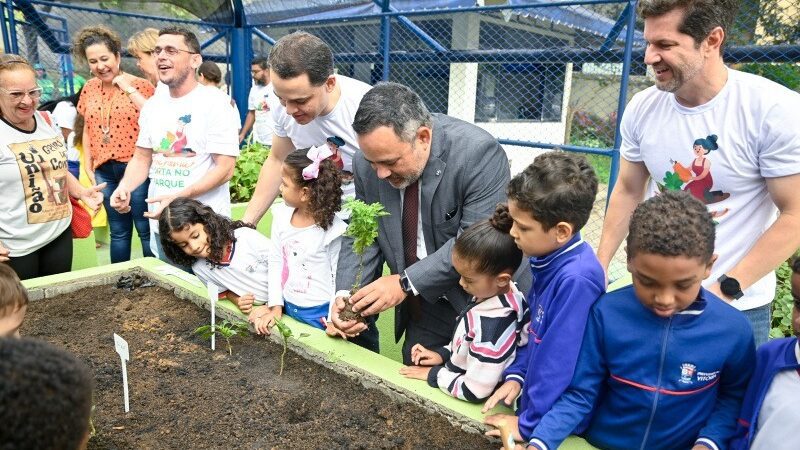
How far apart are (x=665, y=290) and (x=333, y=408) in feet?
4.07

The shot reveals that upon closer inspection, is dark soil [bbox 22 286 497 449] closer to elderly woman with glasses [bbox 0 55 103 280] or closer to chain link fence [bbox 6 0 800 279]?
elderly woman with glasses [bbox 0 55 103 280]

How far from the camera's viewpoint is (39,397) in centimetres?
100

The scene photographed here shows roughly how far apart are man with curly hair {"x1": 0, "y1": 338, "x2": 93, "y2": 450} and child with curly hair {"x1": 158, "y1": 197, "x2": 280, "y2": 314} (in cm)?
193

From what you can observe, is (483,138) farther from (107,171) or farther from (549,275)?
(107,171)

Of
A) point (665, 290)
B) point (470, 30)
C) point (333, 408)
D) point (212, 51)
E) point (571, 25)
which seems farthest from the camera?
point (212, 51)

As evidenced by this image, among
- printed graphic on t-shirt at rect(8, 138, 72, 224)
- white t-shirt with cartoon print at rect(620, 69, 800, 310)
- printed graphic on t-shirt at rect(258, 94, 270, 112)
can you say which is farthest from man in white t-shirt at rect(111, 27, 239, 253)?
printed graphic on t-shirt at rect(258, 94, 270, 112)

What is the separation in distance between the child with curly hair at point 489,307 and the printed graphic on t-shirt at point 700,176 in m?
0.61

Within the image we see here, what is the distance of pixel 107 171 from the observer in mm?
4578

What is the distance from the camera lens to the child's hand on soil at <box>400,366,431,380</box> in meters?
2.27

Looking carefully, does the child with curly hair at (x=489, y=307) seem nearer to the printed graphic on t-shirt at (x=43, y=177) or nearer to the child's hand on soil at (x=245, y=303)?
the child's hand on soil at (x=245, y=303)

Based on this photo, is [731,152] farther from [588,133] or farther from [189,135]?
[588,133]

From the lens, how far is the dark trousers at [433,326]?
2672 millimetres

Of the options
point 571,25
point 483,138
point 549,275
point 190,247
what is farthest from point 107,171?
point 571,25

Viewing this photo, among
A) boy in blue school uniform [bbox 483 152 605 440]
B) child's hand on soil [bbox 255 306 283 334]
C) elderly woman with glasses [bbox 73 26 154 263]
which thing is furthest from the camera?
elderly woman with glasses [bbox 73 26 154 263]
